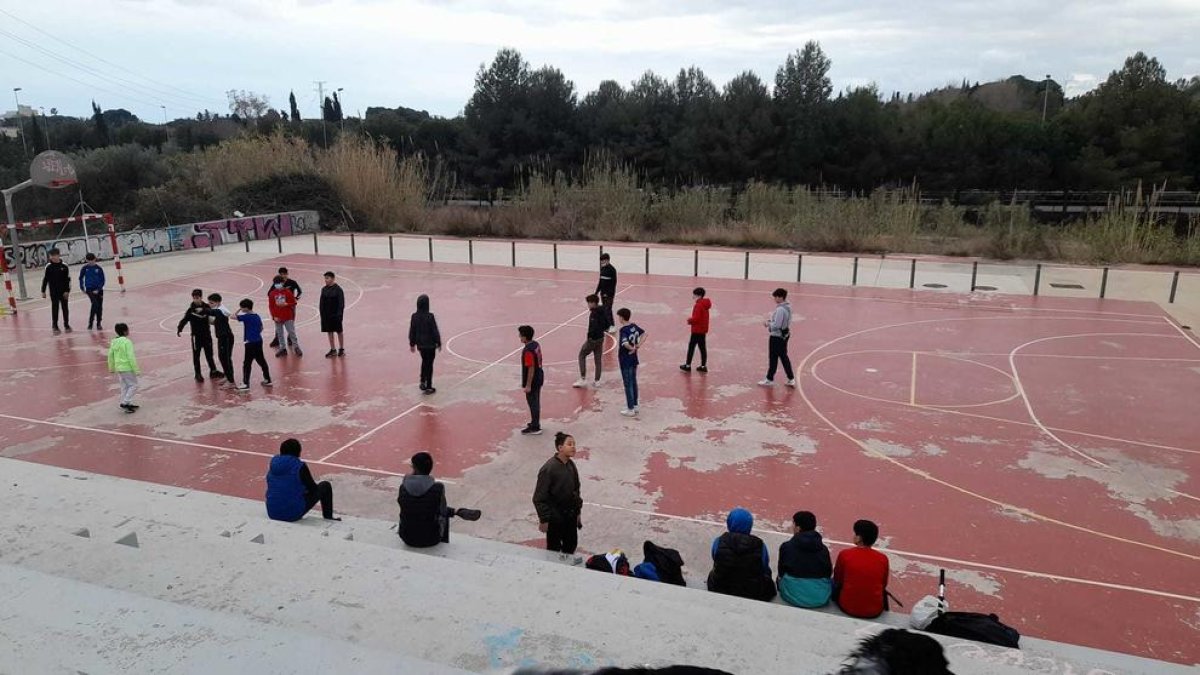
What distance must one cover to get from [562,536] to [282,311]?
928 cm

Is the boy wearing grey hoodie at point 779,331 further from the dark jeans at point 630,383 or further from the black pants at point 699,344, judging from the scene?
the dark jeans at point 630,383

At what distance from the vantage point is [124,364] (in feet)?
39.6

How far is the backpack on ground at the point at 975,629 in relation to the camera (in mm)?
5223

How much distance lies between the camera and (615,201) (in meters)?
36.2

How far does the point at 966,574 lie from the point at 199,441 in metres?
9.63

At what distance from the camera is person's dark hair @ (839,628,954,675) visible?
3.35 m

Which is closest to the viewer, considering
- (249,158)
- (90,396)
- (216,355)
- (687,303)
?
(90,396)

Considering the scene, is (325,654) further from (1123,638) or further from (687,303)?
A: (687,303)

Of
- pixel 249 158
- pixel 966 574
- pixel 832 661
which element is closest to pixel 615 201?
pixel 249 158

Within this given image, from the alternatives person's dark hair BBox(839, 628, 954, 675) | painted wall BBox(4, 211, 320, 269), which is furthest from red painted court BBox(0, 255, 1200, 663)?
painted wall BBox(4, 211, 320, 269)

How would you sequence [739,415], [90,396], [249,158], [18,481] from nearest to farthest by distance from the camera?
1. [18,481]
2. [739,415]
3. [90,396]
4. [249,158]

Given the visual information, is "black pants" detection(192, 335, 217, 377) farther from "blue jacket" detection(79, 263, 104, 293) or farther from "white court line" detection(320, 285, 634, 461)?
"blue jacket" detection(79, 263, 104, 293)

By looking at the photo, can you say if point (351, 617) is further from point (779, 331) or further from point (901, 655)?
point (779, 331)

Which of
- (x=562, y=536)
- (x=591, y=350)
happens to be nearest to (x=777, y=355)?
(x=591, y=350)
